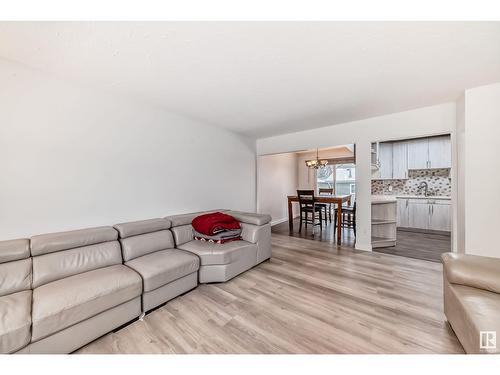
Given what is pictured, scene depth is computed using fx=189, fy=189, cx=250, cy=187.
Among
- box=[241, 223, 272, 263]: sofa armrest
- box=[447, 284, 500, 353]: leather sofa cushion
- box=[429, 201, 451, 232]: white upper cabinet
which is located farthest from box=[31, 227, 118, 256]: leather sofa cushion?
box=[429, 201, 451, 232]: white upper cabinet

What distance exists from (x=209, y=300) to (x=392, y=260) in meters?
2.81

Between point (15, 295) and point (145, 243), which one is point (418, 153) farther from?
point (15, 295)

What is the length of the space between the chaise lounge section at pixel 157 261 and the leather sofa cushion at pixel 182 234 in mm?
72

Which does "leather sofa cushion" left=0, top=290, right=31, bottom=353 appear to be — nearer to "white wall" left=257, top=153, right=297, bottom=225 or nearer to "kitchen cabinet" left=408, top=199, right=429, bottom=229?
"white wall" left=257, top=153, right=297, bottom=225

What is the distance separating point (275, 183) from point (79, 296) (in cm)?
484

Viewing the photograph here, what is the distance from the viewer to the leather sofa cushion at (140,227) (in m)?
2.13

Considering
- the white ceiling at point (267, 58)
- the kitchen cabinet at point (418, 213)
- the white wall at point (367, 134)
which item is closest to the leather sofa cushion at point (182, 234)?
the white ceiling at point (267, 58)

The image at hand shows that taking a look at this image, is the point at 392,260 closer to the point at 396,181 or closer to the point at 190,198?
the point at 396,181

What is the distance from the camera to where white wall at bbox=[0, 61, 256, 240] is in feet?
5.79

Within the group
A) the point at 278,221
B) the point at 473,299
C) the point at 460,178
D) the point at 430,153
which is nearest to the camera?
the point at 473,299

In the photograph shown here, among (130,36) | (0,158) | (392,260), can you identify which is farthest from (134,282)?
(392,260)

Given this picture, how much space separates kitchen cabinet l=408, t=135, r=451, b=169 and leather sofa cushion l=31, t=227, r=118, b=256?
633 centimetres

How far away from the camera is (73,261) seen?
5.67 feet

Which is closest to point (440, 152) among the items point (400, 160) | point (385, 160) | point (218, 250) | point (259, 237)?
point (400, 160)
